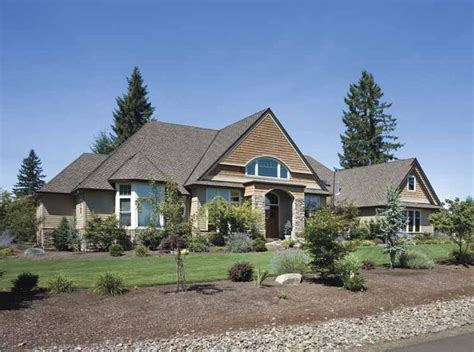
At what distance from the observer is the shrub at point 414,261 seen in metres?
17.5

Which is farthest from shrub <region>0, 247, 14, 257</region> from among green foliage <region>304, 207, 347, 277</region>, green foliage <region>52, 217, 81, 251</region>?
green foliage <region>304, 207, 347, 277</region>

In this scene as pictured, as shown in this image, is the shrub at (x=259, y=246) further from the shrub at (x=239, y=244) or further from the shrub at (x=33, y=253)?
the shrub at (x=33, y=253)

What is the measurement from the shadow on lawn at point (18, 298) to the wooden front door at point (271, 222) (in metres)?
18.9

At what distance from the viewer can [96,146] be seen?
56688mm

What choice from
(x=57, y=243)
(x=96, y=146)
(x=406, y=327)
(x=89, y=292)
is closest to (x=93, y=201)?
(x=57, y=243)

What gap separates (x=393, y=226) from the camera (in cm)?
1720

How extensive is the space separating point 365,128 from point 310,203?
32.6 meters

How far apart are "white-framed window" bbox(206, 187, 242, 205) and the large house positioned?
62mm

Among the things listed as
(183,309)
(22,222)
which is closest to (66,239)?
(22,222)

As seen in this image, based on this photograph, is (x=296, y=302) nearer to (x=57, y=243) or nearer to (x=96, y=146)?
(x=57, y=243)

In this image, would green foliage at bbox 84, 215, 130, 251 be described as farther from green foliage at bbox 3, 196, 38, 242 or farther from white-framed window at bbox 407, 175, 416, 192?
white-framed window at bbox 407, 175, 416, 192

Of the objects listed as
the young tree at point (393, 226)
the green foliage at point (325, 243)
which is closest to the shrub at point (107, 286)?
the green foliage at point (325, 243)

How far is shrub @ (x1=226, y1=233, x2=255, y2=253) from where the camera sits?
22.3m

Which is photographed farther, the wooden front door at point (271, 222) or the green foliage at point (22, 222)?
the wooden front door at point (271, 222)
